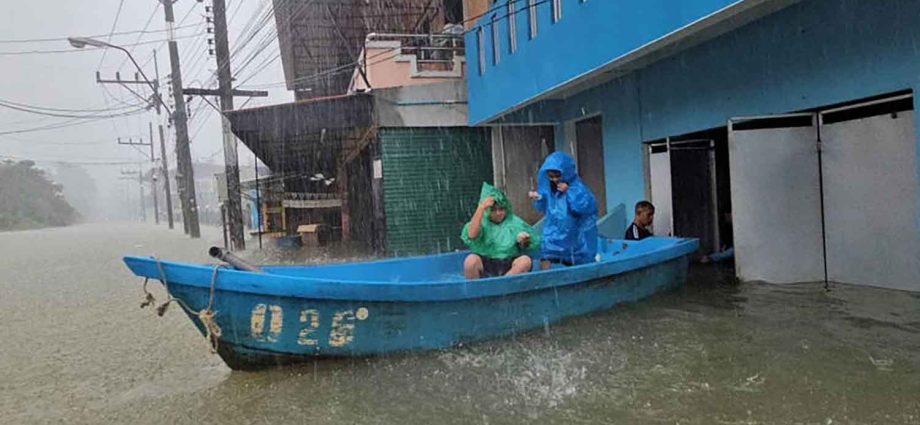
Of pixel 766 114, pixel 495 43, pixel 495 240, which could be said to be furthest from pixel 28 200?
pixel 766 114

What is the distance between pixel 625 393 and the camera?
12.7 feet

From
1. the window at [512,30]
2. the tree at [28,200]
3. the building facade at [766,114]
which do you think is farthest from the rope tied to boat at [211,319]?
the tree at [28,200]

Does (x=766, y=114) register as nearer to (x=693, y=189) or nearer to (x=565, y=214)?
(x=693, y=189)

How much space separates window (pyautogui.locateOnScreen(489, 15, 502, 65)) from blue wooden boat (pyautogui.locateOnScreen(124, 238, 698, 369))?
225 inches

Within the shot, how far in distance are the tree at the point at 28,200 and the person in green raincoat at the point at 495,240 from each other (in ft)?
194

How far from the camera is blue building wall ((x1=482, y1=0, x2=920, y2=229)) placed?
5465 mm

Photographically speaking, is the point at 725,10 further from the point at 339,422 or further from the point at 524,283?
the point at 339,422

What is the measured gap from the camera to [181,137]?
22766 mm

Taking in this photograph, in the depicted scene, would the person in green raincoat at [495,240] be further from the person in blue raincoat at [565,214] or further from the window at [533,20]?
the window at [533,20]

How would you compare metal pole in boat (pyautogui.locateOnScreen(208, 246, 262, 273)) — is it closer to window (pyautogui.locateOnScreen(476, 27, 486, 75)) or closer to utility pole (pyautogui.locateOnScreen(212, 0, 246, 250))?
window (pyautogui.locateOnScreen(476, 27, 486, 75))

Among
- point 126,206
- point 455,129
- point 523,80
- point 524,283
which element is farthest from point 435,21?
point 126,206

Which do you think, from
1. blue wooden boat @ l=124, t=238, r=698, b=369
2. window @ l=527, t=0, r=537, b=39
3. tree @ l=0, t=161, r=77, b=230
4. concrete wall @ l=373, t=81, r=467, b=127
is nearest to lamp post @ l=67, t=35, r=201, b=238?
concrete wall @ l=373, t=81, r=467, b=127

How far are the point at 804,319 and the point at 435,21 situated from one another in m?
13.5

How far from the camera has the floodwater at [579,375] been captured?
3.64 m
